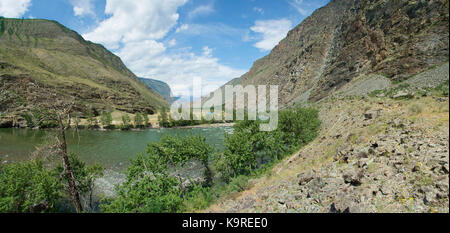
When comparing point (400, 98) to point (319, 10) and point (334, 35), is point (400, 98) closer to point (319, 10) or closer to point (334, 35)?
point (334, 35)

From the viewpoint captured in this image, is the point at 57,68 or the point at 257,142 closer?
the point at 257,142

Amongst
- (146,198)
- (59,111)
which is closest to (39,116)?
(59,111)

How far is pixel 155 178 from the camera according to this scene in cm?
1424

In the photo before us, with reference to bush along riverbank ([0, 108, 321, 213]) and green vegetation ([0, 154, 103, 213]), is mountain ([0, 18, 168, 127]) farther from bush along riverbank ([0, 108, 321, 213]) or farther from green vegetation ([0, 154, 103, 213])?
bush along riverbank ([0, 108, 321, 213])

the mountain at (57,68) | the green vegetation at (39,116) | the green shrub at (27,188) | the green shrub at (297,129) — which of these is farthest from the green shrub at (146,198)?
the green shrub at (297,129)

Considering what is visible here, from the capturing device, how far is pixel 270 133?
21.4 m

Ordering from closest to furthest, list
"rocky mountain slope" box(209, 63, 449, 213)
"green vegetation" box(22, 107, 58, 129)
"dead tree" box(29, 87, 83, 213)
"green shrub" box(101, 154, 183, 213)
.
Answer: "rocky mountain slope" box(209, 63, 449, 213)
"green vegetation" box(22, 107, 58, 129)
"dead tree" box(29, 87, 83, 213)
"green shrub" box(101, 154, 183, 213)

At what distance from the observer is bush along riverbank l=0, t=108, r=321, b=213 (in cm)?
1042

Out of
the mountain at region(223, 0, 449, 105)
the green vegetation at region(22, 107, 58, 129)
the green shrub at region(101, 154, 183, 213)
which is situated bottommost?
the green shrub at region(101, 154, 183, 213)

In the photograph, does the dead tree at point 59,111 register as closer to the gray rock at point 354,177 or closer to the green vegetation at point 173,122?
the gray rock at point 354,177

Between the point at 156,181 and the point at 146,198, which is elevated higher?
the point at 156,181

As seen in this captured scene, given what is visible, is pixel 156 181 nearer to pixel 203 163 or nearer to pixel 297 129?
pixel 203 163

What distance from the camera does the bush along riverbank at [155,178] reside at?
10.4 meters

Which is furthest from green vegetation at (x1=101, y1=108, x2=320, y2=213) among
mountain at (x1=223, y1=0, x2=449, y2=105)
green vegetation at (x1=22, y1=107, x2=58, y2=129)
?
mountain at (x1=223, y1=0, x2=449, y2=105)
